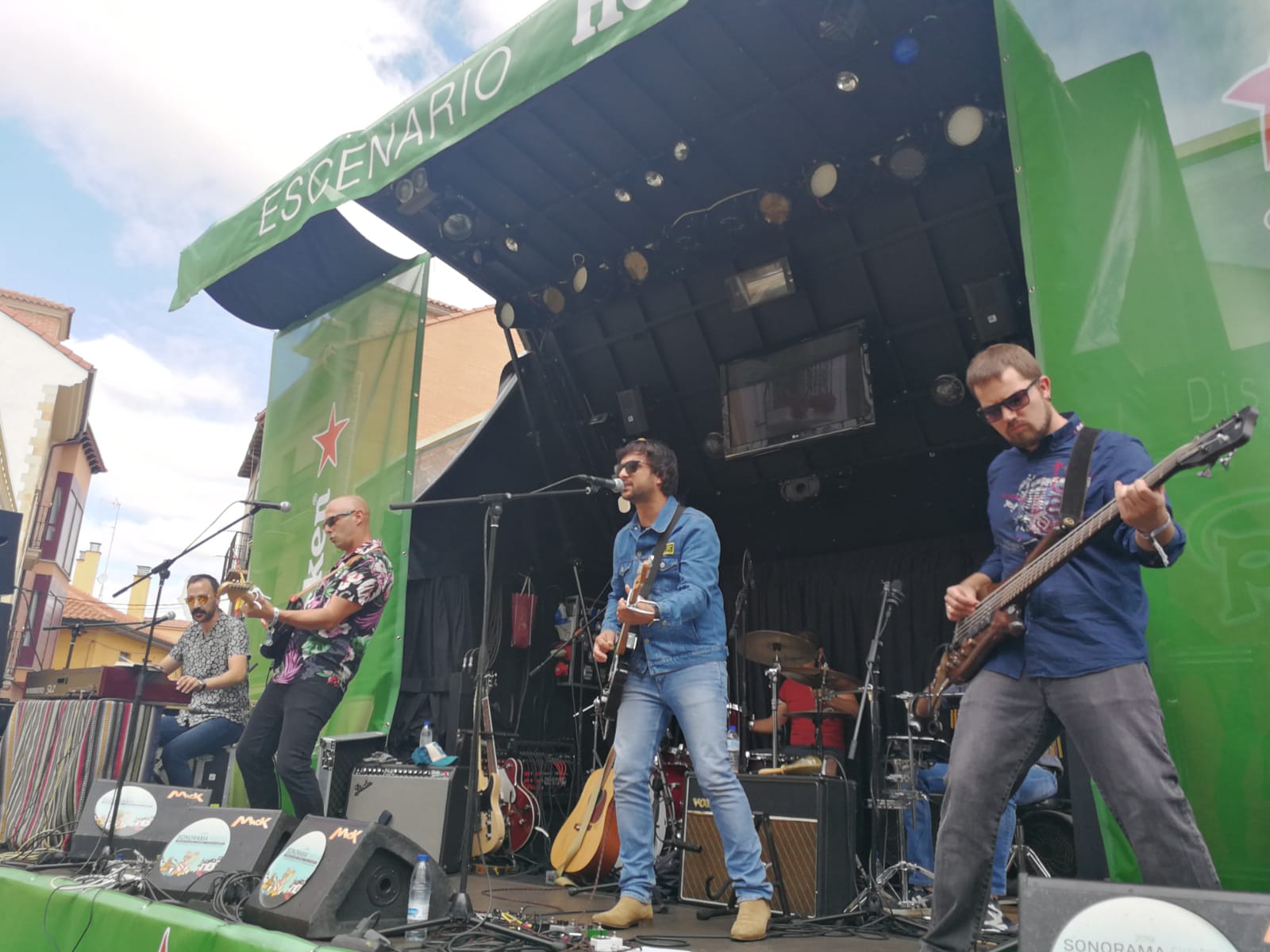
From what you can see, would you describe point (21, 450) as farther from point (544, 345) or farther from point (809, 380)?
point (809, 380)

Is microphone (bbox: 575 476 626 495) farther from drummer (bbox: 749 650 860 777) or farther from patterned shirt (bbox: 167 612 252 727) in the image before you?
patterned shirt (bbox: 167 612 252 727)

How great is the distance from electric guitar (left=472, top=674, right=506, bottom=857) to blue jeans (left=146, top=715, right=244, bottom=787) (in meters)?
1.55

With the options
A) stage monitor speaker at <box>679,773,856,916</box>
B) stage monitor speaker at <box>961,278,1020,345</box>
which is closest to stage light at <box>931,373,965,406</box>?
stage monitor speaker at <box>961,278,1020,345</box>

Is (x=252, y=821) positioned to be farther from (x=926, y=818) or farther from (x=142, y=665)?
(x=926, y=818)

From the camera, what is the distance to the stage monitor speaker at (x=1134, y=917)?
65.1 inches

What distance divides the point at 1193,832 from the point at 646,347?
5148mm

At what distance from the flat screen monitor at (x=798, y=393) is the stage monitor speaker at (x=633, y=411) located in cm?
68

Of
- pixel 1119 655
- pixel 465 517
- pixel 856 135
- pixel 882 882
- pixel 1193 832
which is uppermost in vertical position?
pixel 856 135

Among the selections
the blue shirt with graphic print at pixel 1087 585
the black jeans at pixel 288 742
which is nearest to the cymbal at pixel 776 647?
the black jeans at pixel 288 742

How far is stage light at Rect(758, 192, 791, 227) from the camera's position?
5695mm

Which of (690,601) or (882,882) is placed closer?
(690,601)

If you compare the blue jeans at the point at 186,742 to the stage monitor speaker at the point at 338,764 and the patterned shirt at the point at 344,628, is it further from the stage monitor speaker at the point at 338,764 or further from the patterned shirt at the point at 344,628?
the patterned shirt at the point at 344,628

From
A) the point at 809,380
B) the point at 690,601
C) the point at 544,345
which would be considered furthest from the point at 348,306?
the point at 690,601

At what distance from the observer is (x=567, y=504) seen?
7723 mm
